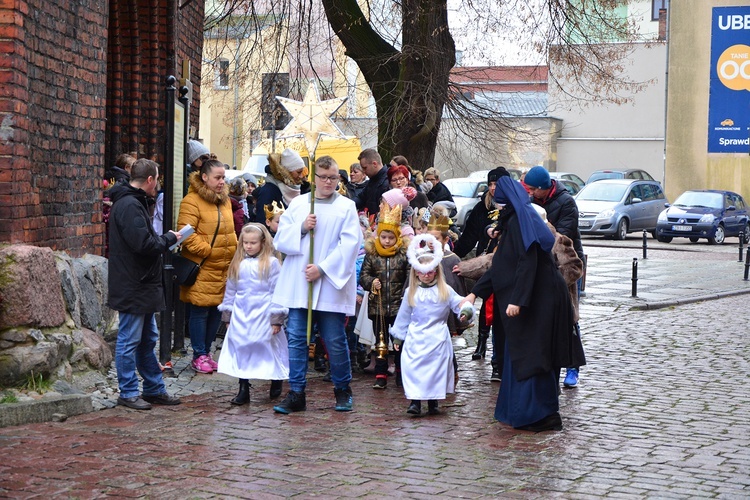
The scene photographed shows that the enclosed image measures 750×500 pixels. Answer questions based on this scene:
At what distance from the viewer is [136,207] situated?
8.51 meters

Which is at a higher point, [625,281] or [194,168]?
[194,168]

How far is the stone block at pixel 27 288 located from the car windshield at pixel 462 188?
23.0 meters

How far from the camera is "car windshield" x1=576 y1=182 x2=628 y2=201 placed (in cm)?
3353

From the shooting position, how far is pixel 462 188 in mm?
31891

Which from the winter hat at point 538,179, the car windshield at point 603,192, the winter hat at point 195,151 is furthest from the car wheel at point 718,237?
the winter hat at point 538,179

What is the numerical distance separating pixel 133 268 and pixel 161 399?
1.03 meters

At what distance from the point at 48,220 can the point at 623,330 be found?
7413 millimetres

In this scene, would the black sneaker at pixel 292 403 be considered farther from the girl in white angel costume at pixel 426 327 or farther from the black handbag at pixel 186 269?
the black handbag at pixel 186 269

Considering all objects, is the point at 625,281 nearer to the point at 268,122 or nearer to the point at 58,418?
the point at 268,122

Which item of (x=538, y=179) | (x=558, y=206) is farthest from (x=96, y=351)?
(x=558, y=206)

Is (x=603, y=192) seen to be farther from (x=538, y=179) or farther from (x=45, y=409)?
(x=45, y=409)

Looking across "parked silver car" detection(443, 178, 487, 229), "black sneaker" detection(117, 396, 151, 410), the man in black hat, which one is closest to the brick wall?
"black sneaker" detection(117, 396, 151, 410)

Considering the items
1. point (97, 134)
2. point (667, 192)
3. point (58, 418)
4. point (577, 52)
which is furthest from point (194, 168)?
point (667, 192)

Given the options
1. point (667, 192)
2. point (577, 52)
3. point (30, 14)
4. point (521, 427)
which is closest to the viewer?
point (521, 427)
